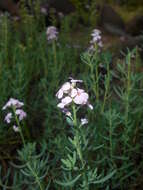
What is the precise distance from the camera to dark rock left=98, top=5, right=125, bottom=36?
582 cm

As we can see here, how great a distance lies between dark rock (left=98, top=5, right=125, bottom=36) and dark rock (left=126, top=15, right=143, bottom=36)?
0.49 feet

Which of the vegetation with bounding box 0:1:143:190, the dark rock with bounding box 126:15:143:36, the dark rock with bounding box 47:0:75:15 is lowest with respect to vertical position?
the vegetation with bounding box 0:1:143:190

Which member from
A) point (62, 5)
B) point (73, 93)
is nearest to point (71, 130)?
point (73, 93)

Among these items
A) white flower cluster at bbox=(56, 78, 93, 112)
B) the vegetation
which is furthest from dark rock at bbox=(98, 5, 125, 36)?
white flower cluster at bbox=(56, 78, 93, 112)

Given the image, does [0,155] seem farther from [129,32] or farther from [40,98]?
[129,32]

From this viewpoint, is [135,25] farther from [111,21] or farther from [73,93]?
[73,93]

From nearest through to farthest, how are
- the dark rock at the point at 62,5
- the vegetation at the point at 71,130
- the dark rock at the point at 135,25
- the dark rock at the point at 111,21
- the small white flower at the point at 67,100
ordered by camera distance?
the small white flower at the point at 67,100
the vegetation at the point at 71,130
the dark rock at the point at 135,25
the dark rock at the point at 111,21
the dark rock at the point at 62,5

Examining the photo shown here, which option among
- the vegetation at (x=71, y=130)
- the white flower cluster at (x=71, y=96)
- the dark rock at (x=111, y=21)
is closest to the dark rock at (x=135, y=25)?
the dark rock at (x=111, y=21)

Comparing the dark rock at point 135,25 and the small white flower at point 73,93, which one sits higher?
the dark rock at point 135,25

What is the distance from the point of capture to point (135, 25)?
18.4ft

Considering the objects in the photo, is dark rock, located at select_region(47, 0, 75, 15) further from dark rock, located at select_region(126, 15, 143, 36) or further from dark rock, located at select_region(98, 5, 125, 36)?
dark rock, located at select_region(126, 15, 143, 36)

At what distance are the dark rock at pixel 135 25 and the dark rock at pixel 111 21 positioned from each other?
5.8 inches

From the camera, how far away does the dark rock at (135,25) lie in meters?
5.58

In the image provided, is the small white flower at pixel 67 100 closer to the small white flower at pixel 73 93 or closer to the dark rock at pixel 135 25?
the small white flower at pixel 73 93
